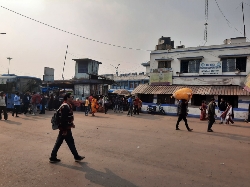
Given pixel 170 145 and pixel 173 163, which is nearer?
pixel 173 163

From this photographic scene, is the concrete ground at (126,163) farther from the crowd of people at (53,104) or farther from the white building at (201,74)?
the white building at (201,74)

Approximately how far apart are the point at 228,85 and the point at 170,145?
12794 mm

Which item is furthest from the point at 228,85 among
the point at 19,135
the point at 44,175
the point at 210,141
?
the point at 44,175

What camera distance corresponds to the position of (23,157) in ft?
18.3

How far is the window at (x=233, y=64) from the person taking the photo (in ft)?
57.1

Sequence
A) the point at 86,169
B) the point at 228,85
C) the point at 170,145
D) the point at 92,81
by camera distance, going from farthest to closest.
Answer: the point at 92,81, the point at 228,85, the point at 170,145, the point at 86,169

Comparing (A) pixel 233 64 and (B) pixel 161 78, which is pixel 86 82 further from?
(A) pixel 233 64

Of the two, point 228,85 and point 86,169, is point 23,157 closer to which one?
point 86,169

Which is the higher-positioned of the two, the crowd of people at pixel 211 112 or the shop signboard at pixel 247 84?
the shop signboard at pixel 247 84

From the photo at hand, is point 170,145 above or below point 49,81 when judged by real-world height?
below

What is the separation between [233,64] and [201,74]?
8.52 ft

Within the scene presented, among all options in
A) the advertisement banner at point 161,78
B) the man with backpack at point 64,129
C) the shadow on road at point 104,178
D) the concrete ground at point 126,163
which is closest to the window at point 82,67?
the advertisement banner at point 161,78

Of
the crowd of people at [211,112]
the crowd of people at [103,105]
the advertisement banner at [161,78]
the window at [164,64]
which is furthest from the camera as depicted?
the window at [164,64]

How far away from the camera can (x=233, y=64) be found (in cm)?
1775
